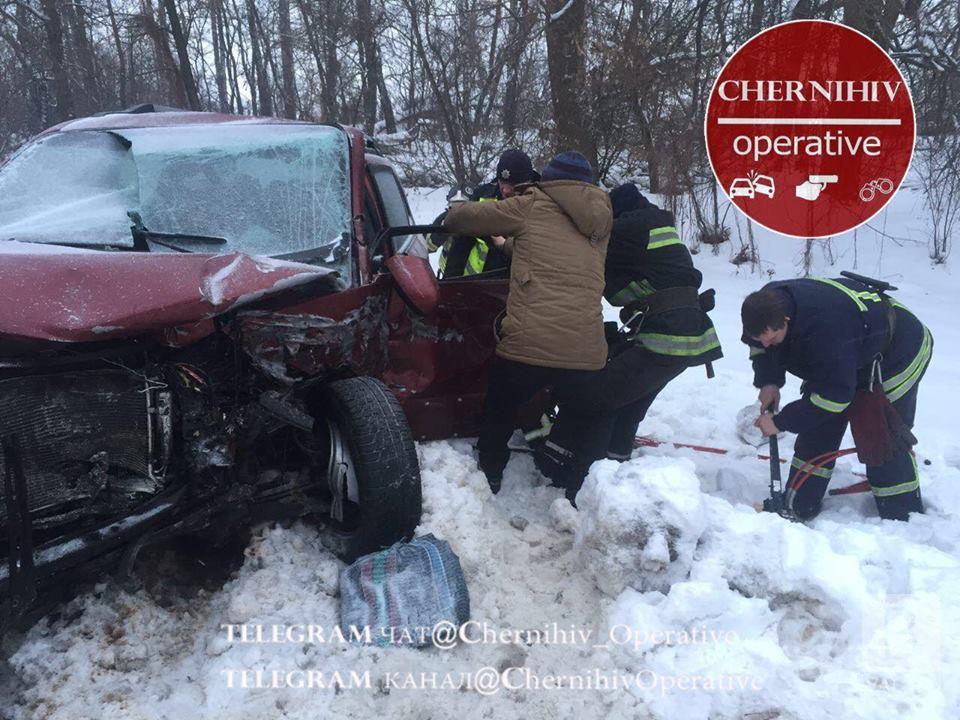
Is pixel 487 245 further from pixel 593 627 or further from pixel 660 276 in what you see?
pixel 593 627

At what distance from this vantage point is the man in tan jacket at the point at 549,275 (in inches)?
128

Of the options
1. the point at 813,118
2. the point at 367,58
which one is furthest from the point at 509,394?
the point at 367,58

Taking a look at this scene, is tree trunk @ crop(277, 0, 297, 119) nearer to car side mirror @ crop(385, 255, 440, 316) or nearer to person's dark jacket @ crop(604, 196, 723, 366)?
person's dark jacket @ crop(604, 196, 723, 366)

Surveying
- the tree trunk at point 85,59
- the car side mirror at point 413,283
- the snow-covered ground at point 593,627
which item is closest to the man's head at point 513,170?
the car side mirror at point 413,283

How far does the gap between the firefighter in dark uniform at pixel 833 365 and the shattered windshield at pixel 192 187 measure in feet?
6.72

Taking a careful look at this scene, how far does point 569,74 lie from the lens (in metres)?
9.05

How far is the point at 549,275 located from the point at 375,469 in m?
1.26

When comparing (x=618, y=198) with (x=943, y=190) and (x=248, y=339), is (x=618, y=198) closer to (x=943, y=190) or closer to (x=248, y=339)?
(x=248, y=339)

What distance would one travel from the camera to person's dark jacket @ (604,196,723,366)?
11.9 feet

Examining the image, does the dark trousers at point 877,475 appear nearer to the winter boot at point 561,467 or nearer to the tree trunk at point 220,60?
the winter boot at point 561,467

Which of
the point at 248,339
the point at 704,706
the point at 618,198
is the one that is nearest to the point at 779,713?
the point at 704,706

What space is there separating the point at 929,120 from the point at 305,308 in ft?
29.3

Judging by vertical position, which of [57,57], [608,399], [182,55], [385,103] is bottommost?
[608,399]

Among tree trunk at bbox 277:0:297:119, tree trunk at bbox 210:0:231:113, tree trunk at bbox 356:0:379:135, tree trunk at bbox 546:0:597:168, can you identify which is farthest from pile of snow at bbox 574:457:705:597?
tree trunk at bbox 210:0:231:113
